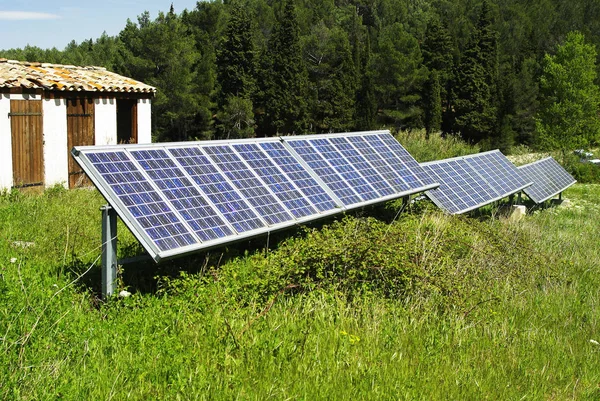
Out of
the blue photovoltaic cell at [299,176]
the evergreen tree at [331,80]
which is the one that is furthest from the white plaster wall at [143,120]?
the evergreen tree at [331,80]

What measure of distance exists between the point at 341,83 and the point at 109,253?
41653 mm

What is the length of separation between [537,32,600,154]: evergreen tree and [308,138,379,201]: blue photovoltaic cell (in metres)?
35.8

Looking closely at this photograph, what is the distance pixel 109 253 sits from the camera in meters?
6.88

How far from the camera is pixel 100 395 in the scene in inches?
176

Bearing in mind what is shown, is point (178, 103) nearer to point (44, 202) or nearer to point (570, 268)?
point (44, 202)

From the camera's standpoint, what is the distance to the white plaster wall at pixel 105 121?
58.5 feet

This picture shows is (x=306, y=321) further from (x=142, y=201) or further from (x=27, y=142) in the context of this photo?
(x=27, y=142)

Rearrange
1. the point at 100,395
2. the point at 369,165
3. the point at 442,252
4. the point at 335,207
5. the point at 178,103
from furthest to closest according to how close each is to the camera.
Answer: the point at 178,103, the point at 369,165, the point at 335,207, the point at 442,252, the point at 100,395

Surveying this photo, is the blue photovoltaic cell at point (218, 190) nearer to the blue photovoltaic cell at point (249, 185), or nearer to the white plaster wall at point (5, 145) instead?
the blue photovoltaic cell at point (249, 185)

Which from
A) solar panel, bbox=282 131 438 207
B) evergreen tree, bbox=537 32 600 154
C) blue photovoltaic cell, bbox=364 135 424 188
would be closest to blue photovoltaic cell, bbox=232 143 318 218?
solar panel, bbox=282 131 438 207

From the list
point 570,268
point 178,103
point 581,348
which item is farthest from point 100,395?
point 178,103

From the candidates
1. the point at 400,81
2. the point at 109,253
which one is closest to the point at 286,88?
the point at 400,81

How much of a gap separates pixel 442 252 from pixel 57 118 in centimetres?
1157

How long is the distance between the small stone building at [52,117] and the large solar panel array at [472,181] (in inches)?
358
